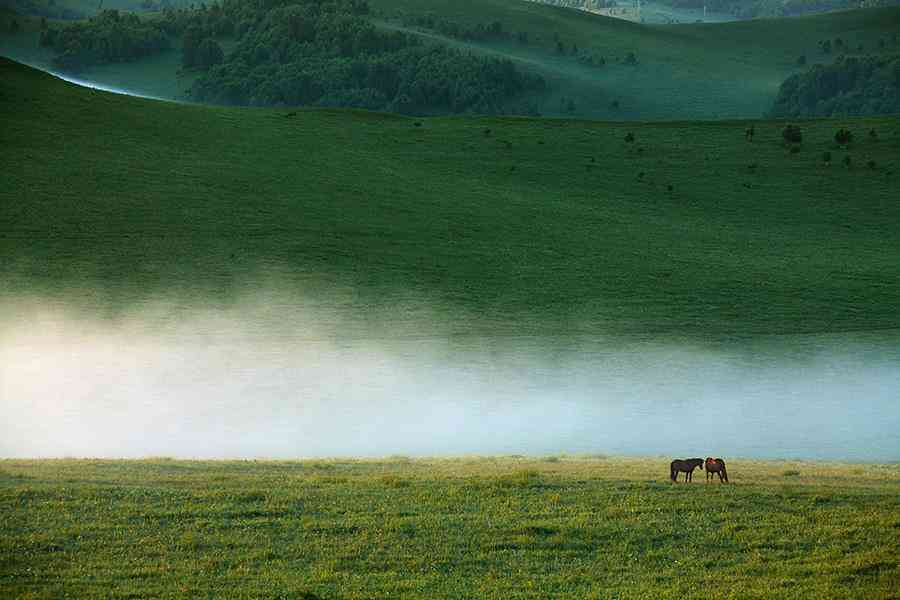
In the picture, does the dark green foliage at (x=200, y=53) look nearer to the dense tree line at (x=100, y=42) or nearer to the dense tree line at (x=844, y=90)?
the dense tree line at (x=100, y=42)

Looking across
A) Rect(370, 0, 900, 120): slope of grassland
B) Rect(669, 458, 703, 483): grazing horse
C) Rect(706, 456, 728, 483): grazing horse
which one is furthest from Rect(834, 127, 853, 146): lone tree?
Rect(370, 0, 900, 120): slope of grassland

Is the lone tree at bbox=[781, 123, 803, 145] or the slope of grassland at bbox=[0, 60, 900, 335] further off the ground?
the lone tree at bbox=[781, 123, 803, 145]

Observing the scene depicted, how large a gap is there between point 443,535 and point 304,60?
11252cm

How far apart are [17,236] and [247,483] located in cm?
2820

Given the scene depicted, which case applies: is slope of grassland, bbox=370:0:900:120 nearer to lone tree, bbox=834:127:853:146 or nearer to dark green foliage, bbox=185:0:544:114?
dark green foliage, bbox=185:0:544:114

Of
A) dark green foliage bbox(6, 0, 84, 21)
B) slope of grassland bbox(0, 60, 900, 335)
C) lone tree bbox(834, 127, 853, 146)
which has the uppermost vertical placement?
dark green foliage bbox(6, 0, 84, 21)

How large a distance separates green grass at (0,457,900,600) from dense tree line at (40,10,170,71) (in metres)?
102

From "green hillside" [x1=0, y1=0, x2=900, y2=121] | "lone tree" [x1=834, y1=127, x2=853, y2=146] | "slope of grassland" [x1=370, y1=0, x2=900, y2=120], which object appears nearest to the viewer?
"lone tree" [x1=834, y1=127, x2=853, y2=146]

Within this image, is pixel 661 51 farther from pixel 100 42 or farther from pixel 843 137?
pixel 843 137

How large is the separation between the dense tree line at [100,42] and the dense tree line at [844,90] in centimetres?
6812

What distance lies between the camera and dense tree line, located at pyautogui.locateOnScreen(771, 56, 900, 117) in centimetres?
13200

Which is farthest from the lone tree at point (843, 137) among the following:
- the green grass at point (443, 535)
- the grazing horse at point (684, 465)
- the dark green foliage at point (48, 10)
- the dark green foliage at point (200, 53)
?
the dark green foliage at point (48, 10)

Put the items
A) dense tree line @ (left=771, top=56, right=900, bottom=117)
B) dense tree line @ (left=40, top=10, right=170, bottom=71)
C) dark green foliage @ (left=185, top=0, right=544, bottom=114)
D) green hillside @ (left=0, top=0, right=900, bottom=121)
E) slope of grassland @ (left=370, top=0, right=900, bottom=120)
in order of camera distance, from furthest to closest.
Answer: slope of grassland @ (left=370, top=0, right=900, bottom=120), dense tree line @ (left=771, top=56, right=900, bottom=117), green hillside @ (left=0, top=0, right=900, bottom=121), dark green foliage @ (left=185, top=0, right=544, bottom=114), dense tree line @ (left=40, top=10, right=170, bottom=71)

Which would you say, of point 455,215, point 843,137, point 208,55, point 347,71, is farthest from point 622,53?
point 455,215
